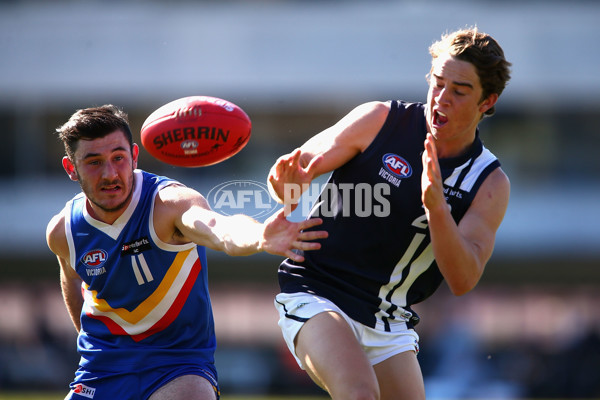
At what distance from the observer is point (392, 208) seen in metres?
4.68

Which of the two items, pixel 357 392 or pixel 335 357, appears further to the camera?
pixel 335 357

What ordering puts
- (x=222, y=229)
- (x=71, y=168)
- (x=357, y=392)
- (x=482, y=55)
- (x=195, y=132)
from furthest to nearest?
(x=195, y=132) → (x=71, y=168) → (x=482, y=55) → (x=222, y=229) → (x=357, y=392)

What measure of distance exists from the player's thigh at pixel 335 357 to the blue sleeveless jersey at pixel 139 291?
76cm

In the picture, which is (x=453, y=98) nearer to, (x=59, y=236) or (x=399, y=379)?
(x=399, y=379)

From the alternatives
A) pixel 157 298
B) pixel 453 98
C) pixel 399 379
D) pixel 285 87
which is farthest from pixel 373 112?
pixel 285 87

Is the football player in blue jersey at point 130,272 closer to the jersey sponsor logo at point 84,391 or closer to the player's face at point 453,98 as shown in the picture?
the jersey sponsor logo at point 84,391

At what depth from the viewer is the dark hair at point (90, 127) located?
4.79 meters

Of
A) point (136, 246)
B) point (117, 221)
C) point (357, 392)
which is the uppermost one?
point (117, 221)

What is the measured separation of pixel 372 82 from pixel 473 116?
15.9 meters

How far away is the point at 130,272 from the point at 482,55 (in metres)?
2.42

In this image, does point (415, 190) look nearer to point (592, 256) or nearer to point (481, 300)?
point (481, 300)

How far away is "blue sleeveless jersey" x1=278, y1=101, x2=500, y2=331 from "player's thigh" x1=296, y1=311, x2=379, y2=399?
241mm

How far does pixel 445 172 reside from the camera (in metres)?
4.73

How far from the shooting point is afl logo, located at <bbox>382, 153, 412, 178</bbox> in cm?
466
